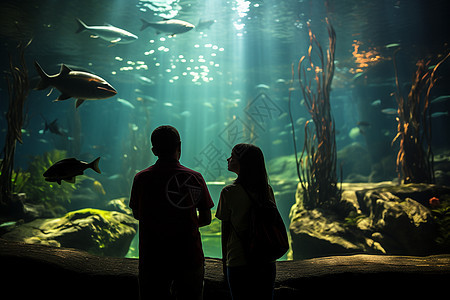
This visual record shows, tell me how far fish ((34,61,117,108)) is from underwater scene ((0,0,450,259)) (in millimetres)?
20

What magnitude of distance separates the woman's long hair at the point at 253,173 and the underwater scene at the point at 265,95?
6.48ft

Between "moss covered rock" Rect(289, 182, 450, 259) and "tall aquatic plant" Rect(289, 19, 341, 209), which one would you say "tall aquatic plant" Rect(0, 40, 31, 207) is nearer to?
"tall aquatic plant" Rect(289, 19, 341, 209)

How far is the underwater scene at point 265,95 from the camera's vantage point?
5668 millimetres

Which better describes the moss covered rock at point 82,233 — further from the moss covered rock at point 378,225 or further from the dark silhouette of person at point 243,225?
the dark silhouette of person at point 243,225

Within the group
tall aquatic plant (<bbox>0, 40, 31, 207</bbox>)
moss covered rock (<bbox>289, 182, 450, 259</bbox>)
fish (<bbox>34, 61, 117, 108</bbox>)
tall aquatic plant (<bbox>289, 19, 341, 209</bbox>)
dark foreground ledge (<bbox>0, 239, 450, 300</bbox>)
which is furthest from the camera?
tall aquatic plant (<bbox>289, 19, 341, 209</bbox>)

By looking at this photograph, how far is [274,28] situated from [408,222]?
40.7ft

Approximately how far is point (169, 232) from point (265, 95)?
44.7 feet

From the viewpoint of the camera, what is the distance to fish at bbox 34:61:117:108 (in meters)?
3.57

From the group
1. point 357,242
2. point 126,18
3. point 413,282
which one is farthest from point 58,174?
point 126,18

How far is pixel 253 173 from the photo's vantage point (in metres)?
1.94

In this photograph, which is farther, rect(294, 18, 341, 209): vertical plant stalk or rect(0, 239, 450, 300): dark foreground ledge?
rect(294, 18, 341, 209): vertical plant stalk

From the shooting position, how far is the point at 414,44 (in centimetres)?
1466

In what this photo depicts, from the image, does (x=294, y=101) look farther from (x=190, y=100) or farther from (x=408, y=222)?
(x=408, y=222)

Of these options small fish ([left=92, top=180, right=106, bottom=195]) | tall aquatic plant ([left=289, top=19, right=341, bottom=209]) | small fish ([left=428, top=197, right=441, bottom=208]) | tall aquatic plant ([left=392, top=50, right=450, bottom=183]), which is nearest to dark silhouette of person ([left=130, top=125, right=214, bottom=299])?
tall aquatic plant ([left=289, top=19, right=341, bottom=209])
